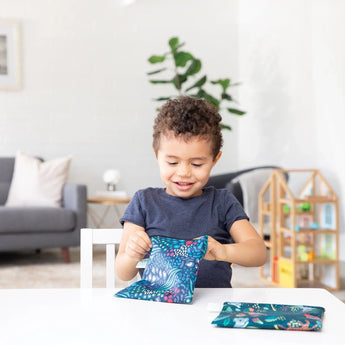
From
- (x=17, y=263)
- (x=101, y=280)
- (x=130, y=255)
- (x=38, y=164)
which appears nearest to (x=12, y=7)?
(x=38, y=164)

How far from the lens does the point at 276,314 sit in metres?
0.75

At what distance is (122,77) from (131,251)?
4.28 m

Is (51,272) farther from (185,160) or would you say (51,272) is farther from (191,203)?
(185,160)

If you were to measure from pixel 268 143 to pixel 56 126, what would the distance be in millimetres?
1788

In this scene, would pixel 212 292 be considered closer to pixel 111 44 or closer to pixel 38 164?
pixel 38 164

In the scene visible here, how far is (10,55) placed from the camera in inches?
192

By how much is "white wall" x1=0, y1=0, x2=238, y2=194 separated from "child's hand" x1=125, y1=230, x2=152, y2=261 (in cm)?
412

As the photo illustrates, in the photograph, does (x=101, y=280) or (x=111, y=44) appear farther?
(x=111, y=44)

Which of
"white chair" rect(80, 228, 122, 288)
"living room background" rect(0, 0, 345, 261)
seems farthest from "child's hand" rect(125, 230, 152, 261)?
"living room background" rect(0, 0, 345, 261)

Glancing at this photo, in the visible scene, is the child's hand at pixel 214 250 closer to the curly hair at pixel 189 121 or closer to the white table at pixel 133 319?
the white table at pixel 133 319

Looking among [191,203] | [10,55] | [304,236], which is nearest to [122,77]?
[10,55]

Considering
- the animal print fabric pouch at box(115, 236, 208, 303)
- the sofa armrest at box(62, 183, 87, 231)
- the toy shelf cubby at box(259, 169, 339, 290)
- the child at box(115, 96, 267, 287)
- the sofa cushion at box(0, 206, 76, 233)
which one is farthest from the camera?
the sofa armrest at box(62, 183, 87, 231)

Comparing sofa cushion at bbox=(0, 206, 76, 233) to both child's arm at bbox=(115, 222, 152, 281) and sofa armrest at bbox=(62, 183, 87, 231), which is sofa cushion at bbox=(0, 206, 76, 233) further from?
child's arm at bbox=(115, 222, 152, 281)

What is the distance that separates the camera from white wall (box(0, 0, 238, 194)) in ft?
16.2
